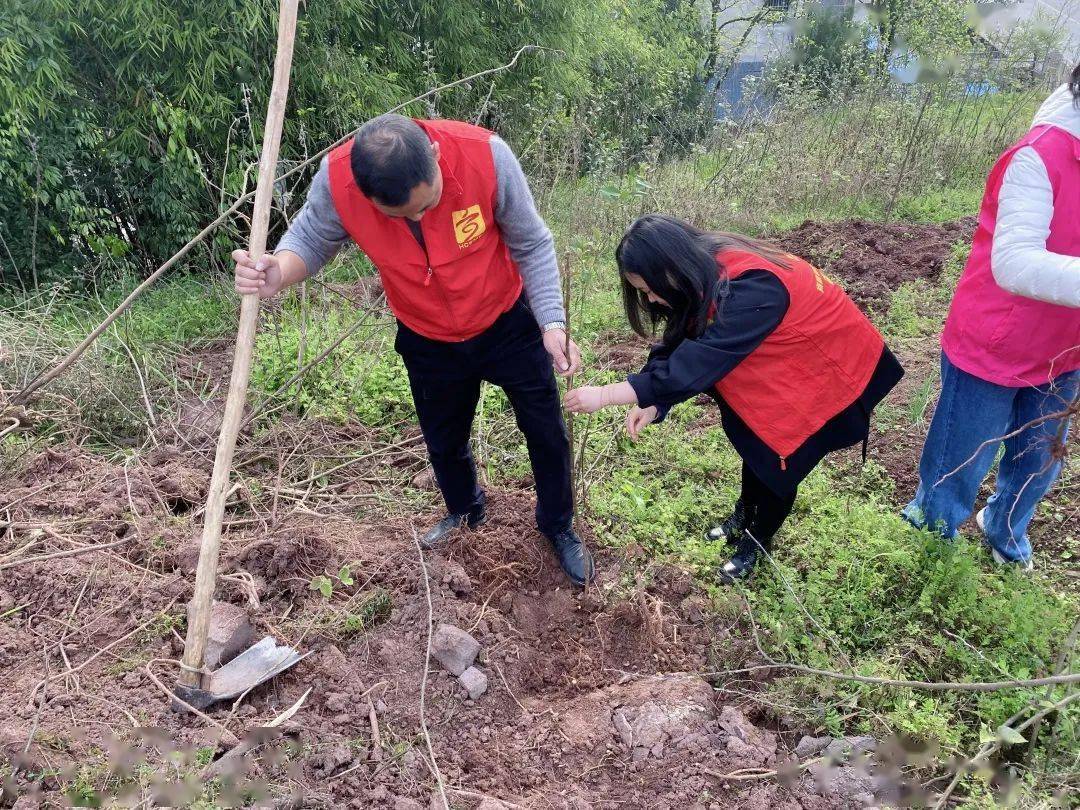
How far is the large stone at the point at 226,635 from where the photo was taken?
2.09 metres

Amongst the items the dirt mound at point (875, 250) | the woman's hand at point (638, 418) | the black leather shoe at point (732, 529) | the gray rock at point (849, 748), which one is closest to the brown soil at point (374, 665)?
the gray rock at point (849, 748)

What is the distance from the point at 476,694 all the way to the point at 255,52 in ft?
16.9

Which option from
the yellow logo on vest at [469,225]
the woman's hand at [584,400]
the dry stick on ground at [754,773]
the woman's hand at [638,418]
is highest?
the yellow logo on vest at [469,225]

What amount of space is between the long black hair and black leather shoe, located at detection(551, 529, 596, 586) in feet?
3.12

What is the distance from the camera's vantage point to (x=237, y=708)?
1.96m

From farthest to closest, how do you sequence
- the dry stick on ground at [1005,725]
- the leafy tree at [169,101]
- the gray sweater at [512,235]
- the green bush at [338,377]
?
the leafy tree at [169,101] < the green bush at [338,377] < the gray sweater at [512,235] < the dry stick on ground at [1005,725]

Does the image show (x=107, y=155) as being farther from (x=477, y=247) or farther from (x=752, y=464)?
(x=752, y=464)

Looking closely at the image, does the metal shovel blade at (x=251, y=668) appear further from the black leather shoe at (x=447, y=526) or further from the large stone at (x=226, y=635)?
the black leather shoe at (x=447, y=526)

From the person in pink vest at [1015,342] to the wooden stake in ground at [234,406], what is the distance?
6.33 feet

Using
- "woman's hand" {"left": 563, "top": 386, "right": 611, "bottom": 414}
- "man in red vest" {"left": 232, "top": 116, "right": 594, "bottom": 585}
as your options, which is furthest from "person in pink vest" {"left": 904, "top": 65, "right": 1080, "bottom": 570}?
"man in red vest" {"left": 232, "top": 116, "right": 594, "bottom": 585}

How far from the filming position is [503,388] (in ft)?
7.86

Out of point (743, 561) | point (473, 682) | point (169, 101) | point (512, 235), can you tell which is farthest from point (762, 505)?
point (169, 101)

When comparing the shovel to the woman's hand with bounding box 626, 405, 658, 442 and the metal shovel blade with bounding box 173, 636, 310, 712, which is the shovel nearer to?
the metal shovel blade with bounding box 173, 636, 310, 712

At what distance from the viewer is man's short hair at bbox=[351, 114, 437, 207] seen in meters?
1.70
